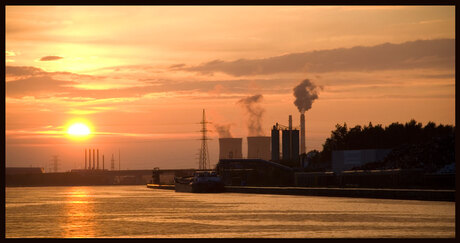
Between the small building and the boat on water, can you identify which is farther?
the small building

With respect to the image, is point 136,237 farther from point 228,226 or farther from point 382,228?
point 382,228

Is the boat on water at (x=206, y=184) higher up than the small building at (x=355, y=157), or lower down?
lower down

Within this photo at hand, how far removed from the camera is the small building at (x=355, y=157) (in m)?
144

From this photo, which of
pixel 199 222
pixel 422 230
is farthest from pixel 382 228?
pixel 199 222

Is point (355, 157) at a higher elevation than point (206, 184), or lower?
higher

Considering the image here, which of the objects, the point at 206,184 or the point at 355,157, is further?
the point at 355,157

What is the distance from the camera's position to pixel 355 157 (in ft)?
483

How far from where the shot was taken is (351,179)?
402 feet

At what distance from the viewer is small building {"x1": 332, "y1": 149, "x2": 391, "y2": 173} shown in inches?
5674

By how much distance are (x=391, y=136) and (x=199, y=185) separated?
76.0m

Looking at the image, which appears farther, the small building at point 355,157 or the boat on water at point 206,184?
the small building at point 355,157

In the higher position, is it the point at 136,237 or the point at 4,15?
the point at 4,15

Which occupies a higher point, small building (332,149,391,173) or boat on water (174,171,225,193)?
Answer: small building (332,149,391,173)
